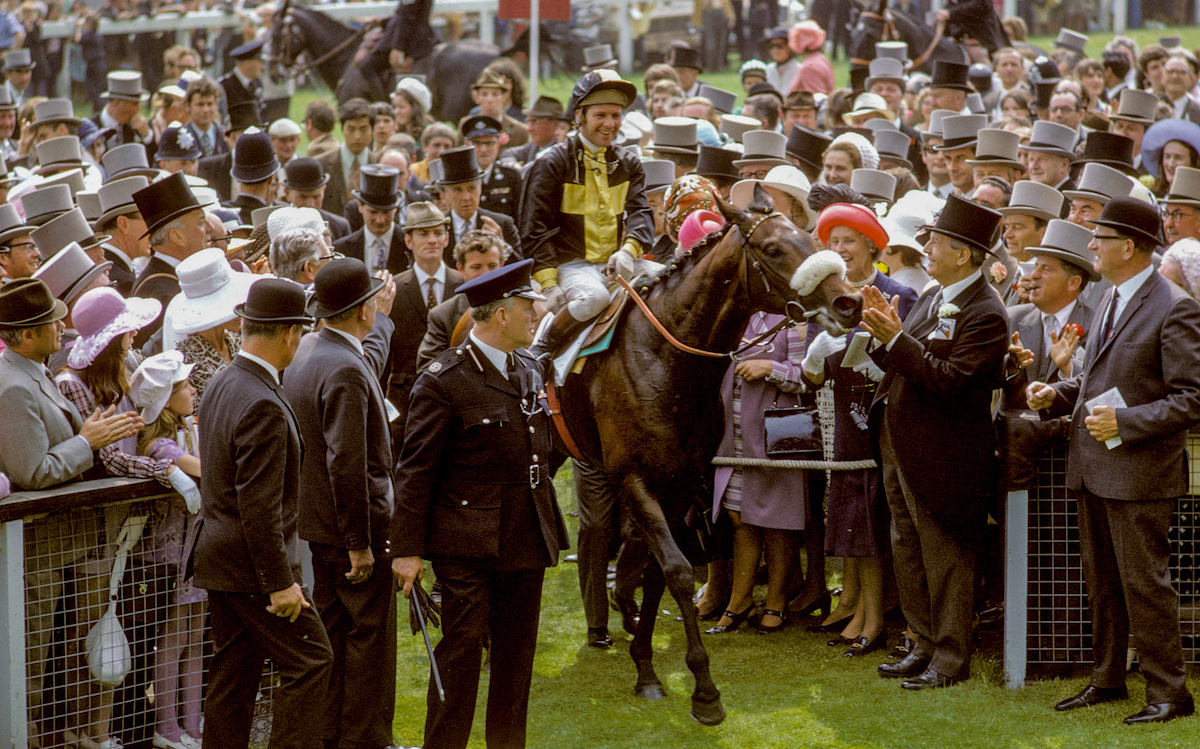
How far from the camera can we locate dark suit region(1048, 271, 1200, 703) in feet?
20.9

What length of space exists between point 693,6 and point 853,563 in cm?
2237

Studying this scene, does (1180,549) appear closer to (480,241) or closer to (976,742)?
(976,742)

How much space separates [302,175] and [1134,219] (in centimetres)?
634

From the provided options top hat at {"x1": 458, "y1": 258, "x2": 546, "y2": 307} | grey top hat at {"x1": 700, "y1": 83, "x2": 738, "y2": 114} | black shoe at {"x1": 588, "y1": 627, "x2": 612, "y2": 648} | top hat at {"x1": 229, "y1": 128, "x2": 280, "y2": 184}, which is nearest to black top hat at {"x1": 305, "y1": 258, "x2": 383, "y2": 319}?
top hat at {"x1": 458, "y1": 258, "x2": 546, "y2": 307}

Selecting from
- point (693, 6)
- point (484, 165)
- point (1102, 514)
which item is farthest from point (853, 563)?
point (693, 6)

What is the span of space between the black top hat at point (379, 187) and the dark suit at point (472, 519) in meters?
4.42

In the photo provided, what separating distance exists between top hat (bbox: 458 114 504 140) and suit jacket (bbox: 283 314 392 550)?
21.1ft

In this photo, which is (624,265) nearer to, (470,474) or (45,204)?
(470,474)

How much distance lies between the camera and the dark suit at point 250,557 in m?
5.29

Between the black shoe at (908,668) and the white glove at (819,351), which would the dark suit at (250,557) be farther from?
the black shoe at (908,668)

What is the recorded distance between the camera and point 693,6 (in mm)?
28750

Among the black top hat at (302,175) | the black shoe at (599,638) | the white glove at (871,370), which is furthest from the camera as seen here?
the black top hat at (302,175)

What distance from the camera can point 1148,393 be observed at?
6465 mm

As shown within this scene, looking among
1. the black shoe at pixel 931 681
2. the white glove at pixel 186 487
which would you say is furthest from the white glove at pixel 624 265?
the black shoe at pixel 931 681
